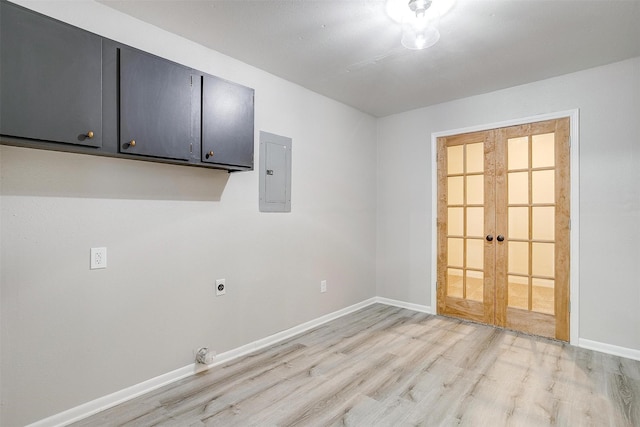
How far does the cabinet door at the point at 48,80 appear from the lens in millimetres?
1560

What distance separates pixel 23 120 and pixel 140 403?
5.99ft

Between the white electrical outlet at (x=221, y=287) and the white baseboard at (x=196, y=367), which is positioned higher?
the white electrical outlet at (x=221, y=287)

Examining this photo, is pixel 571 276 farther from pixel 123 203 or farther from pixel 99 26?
pixel 99 26

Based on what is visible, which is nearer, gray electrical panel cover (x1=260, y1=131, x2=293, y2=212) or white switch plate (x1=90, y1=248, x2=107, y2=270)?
white switch plate (x1=90, y1=248, x2=107, y2=270)

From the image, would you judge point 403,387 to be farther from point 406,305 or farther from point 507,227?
point 507,227

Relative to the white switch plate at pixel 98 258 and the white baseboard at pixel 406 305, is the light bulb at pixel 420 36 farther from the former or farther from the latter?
the white baseboard at pixel 406 305

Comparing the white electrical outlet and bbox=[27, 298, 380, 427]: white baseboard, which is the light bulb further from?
bbox=[27, 298, 380, 427]: white baseboard

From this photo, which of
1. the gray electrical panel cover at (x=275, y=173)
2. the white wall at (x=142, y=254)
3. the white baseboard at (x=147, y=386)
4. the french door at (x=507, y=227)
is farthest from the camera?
the french door at (x=507, y=227)

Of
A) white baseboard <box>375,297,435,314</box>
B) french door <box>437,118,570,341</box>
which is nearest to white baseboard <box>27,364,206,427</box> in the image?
white baseboard <box>375,297,435,314</box>

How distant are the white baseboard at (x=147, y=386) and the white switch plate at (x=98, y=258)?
849mm

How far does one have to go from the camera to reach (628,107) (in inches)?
114

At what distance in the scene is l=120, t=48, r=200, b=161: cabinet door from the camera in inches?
77.7

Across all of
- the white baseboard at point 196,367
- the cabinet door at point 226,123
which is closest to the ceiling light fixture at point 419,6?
the cabinet door at point 226,123

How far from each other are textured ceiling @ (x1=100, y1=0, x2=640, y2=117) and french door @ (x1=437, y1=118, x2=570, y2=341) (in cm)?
70
